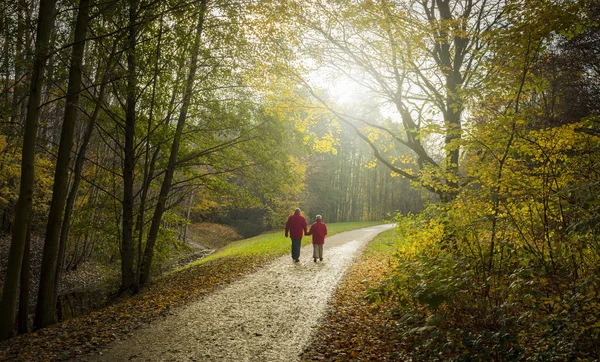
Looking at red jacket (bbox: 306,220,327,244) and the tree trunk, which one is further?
red jacket (bbox: 306,220,327,244)

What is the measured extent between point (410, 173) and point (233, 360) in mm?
6380

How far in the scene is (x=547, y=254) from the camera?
4.75 m

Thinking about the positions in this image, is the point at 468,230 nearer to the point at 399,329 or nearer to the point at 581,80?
the point at 399,329

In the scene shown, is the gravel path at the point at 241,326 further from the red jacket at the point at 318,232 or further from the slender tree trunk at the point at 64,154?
the slender tree trunk at the point at 64,154

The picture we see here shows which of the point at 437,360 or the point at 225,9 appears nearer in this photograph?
the point at 437,360

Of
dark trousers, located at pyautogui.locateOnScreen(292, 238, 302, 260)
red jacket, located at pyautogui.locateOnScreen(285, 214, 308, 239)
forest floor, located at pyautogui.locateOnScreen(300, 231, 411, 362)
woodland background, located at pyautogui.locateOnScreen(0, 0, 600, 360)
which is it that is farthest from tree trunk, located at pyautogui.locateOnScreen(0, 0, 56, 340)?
dark trousers, located at pyautogui.locateOnScreen(292, 238, 302, 260)

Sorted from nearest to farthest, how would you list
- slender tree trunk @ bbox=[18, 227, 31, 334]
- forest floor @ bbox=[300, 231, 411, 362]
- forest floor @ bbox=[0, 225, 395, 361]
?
forest floor @ bbox=[300, 231, 411, 362] < forest floor @ bbox=[0, 225, 395, 361] < slender tree trunk @ bbox=[18, 227, 31, 334]

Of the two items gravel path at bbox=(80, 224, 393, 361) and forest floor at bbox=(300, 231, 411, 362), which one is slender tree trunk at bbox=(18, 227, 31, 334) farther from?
forest floor at bbox=(300, 231, 411, 362)

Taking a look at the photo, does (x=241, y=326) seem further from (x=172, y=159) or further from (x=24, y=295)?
(x=172, y=159)

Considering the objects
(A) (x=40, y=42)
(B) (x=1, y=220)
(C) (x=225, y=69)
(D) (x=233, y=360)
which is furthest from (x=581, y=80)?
(B) (x=1, y=220)

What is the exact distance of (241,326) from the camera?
6.93 m

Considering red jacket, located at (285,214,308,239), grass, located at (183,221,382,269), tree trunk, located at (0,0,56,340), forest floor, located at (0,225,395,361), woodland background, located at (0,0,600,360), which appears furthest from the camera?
grass, located at (183,221,382,269)

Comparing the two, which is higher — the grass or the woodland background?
the woodland background

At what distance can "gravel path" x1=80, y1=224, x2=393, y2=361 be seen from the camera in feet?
18.6
